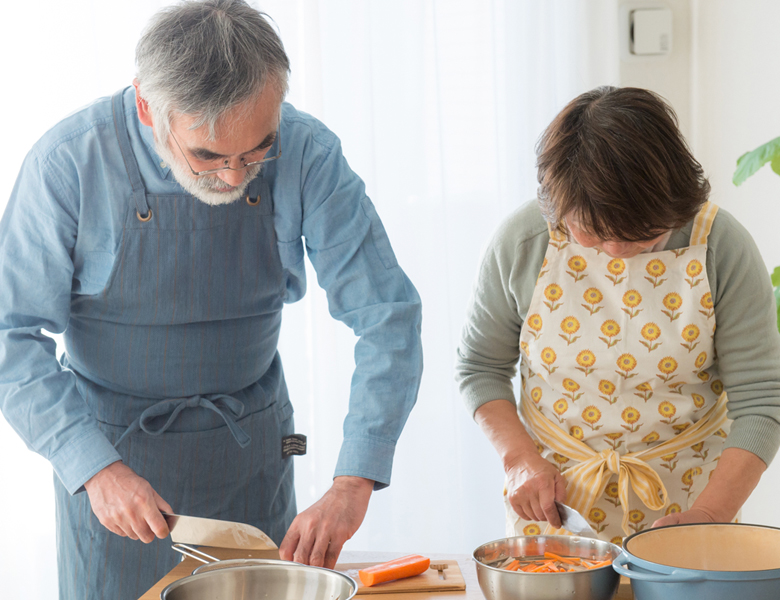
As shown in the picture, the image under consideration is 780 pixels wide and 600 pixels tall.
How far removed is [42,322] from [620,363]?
2.83 feet

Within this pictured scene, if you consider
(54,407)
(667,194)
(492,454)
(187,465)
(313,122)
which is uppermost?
(313,122)

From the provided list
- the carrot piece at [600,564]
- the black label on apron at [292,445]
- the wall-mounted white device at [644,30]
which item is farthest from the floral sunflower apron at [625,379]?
the wall-mounted white device at [644,30]

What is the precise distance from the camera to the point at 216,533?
40.8 inches

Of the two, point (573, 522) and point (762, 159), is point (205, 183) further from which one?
point (762, 159)

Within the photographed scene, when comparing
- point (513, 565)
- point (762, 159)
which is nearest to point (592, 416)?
point (513, 565)

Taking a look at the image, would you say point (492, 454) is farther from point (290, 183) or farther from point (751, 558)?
point (751, 558)

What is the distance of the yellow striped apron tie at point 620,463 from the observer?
3.84 feet

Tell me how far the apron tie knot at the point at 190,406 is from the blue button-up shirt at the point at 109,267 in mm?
132

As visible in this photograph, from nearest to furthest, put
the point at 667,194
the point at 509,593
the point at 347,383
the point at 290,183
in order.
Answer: the point at 509,593 → the point at 667,194 → the point at 290,183 → the point at 347,383

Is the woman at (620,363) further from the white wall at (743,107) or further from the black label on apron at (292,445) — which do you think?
the white wall at (743,107)

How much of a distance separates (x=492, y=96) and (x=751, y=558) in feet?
5.70

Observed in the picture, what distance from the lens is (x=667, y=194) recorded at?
100 cm

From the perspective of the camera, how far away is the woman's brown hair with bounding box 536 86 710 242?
0.99 metres

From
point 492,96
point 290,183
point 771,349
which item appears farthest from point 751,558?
point 492,96
